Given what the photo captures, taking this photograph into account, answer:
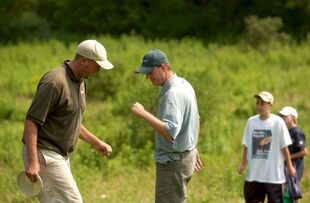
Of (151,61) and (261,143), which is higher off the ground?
(151,61)

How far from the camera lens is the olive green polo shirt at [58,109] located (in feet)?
20.2

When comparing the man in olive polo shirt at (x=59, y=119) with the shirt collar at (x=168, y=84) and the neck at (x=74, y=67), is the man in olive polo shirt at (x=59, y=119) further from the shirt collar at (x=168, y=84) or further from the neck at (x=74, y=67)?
the shirt collar at (x=168, y=84)

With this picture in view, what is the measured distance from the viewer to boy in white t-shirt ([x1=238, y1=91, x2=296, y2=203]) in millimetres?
8438

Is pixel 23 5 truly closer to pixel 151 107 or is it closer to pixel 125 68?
pixel 125 68

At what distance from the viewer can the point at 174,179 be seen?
6.46 metres

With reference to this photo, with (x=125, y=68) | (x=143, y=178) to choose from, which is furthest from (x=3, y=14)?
(x=143, y=178)

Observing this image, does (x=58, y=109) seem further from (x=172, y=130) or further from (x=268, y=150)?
(x=268, y=150)

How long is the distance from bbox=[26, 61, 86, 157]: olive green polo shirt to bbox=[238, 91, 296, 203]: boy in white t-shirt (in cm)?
262

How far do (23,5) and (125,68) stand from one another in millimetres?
23134

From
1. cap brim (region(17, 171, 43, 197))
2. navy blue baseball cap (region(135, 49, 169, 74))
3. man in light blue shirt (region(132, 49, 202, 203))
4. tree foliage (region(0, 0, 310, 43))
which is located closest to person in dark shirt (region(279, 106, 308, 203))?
man in light blue shirt (region(132, 49, 202, 203))

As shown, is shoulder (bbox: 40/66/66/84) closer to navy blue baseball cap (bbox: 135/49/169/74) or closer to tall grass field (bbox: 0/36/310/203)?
navy blue baseball cap (bbox: 135/49/169/74)

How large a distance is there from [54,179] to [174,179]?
3.17 ft

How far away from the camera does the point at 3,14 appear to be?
131 ft

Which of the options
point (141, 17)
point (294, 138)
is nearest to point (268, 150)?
point (294, 138)
